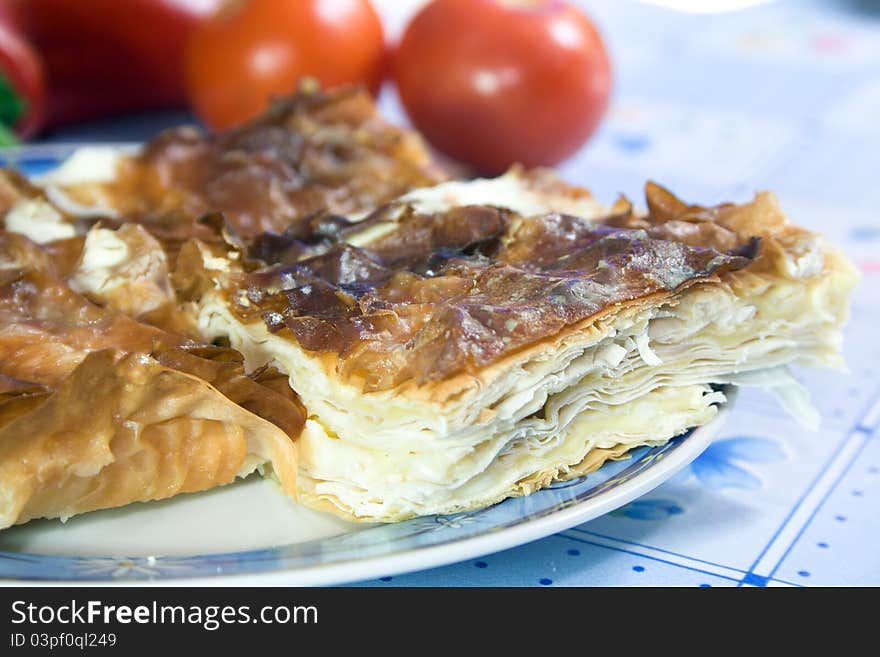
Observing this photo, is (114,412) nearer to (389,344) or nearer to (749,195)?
(389,344)

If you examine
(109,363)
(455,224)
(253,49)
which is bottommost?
(253,49)

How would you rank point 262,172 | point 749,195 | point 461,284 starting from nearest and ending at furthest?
point 461,284 → point 262,172 → point 749,195

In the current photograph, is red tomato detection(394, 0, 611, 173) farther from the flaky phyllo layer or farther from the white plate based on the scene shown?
the white plate

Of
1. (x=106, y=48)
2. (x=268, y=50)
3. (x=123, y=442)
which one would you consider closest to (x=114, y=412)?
(x=123, y=442)

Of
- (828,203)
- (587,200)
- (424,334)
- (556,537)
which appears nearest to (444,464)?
(424,334)

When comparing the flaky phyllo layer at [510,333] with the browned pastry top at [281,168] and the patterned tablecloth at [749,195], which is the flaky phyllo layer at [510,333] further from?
the browned pastry top at [281,168]
